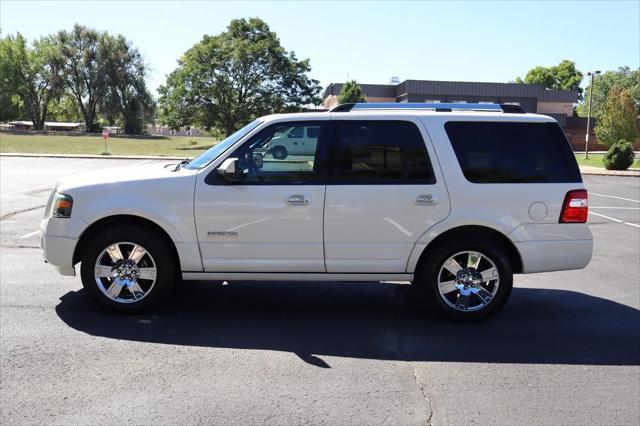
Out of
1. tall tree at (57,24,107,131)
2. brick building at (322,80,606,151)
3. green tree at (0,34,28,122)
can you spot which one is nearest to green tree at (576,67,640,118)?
brick building at (322,80,606,151)

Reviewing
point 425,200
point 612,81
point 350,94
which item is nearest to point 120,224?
point 425,200

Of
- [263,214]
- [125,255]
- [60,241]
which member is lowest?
[125,255]

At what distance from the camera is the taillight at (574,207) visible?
543 centimetres

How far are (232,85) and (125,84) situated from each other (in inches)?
1672

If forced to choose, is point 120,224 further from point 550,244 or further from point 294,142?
point 550,244

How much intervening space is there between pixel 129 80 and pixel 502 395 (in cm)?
9354

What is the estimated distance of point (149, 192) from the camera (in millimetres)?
5336

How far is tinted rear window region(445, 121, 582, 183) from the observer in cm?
547

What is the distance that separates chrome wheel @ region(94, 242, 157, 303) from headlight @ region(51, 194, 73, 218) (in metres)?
0.49

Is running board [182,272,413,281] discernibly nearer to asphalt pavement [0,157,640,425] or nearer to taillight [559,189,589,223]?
asphalt pavement [0,157,640,425]

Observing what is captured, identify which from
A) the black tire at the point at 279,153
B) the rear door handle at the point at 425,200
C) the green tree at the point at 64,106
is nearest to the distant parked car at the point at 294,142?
the black tire at the point at 279,153

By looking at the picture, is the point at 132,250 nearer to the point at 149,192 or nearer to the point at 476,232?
the point at 149,192

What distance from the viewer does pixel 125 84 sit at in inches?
3536

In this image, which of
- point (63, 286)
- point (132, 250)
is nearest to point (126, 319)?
point (132, 250)
